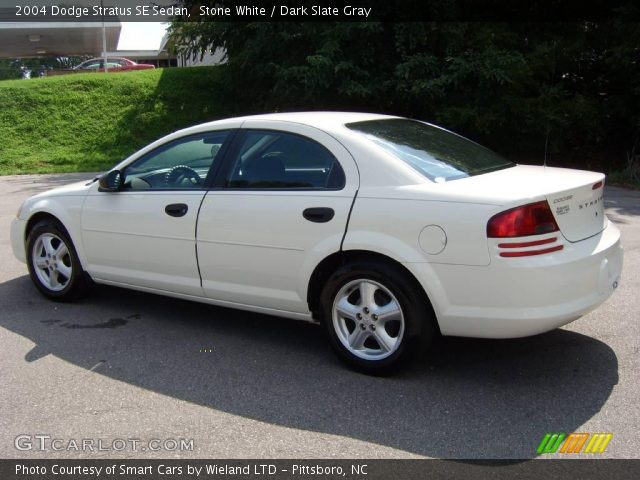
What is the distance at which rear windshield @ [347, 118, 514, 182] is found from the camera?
4113 millimetres

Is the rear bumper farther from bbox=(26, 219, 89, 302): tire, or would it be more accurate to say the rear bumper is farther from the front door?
bbox=(26, 219, 89, 302): tire

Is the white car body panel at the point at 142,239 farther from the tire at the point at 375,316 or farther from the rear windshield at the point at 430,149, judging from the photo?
the rear windshield at the point at 430,149

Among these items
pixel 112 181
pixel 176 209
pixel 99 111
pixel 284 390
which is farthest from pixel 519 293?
pixel 99 111

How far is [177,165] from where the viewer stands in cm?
503

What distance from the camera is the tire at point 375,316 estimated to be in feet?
12.5

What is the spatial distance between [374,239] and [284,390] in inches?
40.8

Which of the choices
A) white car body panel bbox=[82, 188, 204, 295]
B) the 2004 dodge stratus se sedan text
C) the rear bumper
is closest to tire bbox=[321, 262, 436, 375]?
the 2004 dodge stratus se sedan text

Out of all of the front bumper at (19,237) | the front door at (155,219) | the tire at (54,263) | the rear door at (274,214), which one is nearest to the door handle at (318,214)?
the rear door at (274,214)

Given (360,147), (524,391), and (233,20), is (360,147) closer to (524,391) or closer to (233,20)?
(524,391)

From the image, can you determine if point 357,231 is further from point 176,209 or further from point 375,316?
point 176,209

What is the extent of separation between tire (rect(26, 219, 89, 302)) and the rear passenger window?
5.88 ft

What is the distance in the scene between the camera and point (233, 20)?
16.0m

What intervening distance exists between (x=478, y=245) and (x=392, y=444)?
1147 millimetres

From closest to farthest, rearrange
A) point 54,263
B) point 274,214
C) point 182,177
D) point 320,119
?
point 274,214
point 320,119
point 182,177
point 54,263
